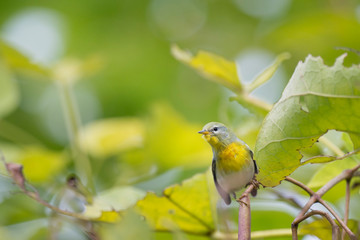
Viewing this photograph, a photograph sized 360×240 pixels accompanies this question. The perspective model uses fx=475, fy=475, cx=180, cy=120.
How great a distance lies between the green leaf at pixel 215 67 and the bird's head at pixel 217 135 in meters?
0.24

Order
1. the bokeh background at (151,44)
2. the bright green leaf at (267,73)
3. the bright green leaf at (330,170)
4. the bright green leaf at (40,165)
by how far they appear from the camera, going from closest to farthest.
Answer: the bright green leaf at (330,170) < the bright green leaf at (267,73) < the bright green leaf at (40,165) < the bokeh background at (151,44)

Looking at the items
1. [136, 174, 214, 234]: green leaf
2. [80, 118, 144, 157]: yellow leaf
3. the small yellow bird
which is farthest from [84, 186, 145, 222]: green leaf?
[80, 118, 144, 157]: yellow leaf

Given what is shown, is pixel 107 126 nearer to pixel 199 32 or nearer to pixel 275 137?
pixel 275 137

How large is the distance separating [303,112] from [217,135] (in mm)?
88

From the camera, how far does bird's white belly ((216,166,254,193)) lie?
42cm

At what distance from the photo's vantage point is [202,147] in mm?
1147

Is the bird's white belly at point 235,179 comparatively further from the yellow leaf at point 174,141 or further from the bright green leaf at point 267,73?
the yellow leaf at point 174,141

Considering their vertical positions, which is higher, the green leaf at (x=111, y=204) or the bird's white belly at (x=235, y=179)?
the bird's white belly at (x=235, y=179)

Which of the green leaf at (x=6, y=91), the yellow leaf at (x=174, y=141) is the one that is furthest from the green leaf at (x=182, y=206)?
the green leaf at (x=6, y=91)

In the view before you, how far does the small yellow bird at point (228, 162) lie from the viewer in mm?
423

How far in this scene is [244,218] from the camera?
0.38m

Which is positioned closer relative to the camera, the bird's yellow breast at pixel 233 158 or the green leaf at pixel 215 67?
the bird's yellow breast at pixel 233 158

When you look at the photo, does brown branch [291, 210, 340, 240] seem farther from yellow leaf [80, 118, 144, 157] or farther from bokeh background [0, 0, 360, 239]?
bokeh background [0, 0, 360, 239]

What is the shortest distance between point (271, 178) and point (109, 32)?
1.93 metres
